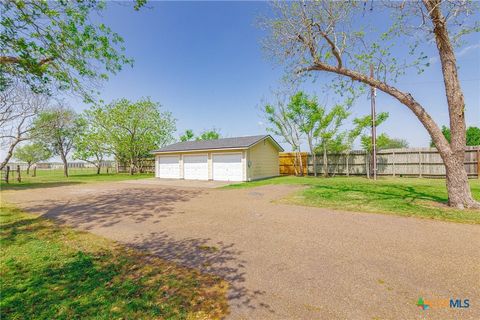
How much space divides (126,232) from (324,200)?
637cm

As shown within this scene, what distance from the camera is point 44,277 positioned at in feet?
9.42

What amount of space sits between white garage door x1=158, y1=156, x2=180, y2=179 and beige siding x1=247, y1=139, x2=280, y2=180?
6.68 m

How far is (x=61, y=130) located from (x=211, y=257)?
27.3 metres

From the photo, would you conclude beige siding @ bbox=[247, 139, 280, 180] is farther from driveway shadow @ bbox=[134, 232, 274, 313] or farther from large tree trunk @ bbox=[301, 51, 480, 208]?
driveway shadow @ bbox=[134, 232, 274, 313]

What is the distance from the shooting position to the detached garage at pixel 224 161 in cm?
1506

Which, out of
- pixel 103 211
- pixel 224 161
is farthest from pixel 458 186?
pixel 224 161

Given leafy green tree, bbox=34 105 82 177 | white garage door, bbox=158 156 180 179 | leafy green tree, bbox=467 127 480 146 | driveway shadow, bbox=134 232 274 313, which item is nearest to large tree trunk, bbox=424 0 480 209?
driveway shadow, bbox=134 232 274 313

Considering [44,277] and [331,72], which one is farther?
[331,72]

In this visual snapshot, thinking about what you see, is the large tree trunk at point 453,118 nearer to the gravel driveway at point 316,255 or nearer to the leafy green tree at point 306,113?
the gravel driveway at point 316,255

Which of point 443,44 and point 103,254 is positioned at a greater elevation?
point 443,44

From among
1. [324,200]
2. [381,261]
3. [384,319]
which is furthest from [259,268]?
[324,200]

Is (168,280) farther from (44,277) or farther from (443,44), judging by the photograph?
(443,44)

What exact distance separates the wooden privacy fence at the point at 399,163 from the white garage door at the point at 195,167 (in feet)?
31.0

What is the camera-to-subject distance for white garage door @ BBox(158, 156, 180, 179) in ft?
58.8
